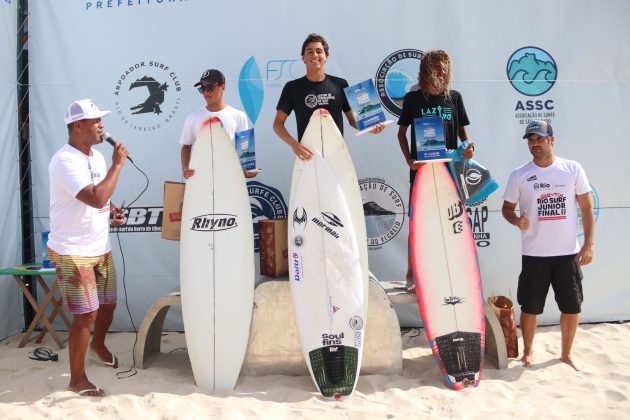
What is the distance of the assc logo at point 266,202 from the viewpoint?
3602 mm

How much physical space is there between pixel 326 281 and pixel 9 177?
2597 mm

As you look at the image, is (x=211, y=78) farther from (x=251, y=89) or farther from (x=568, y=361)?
(x=568, y=361)

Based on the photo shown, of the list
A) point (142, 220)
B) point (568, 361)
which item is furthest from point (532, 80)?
point (142, 220)

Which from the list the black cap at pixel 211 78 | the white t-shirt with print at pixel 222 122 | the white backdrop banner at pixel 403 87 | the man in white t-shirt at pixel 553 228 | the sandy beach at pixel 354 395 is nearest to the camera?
the sandy beach at pixel 354 395

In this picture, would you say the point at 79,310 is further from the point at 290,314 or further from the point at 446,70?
the point at 446,70

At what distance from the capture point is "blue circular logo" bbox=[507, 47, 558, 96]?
3.53 m

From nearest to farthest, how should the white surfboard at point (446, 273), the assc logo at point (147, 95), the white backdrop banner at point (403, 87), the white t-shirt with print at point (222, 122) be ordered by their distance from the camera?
1. the white surfboard at point (446, 273)
2. the white t-shirt with print at point (222, 122)
3. the white backdrop banner at point (403, 87)
4. the assc logo at point (147, 95)

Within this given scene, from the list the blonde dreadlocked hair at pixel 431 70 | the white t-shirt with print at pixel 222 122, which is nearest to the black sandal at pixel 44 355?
the white t-shirt with print at pixel 222 122

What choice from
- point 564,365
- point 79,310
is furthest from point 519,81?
point 79,310

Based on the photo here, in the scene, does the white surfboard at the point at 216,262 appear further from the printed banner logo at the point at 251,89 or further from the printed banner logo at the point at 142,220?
the printed banner logo at the point at 142,220

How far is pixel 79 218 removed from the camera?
92.8 inches

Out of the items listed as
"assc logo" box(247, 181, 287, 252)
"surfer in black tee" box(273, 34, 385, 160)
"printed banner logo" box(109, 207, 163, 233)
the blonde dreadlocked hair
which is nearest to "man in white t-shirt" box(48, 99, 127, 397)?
"surfer in black tee" box(273, 34, 385, 160)

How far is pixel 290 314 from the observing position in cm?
267

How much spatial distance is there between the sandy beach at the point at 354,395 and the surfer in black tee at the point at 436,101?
668 mm
